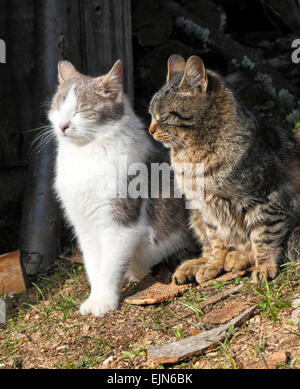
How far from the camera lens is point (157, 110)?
301 cm

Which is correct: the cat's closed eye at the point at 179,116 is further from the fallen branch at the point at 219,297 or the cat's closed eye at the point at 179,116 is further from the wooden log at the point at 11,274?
the wooden log at the point at 11,274

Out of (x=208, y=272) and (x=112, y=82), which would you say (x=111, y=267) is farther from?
(x=112, y=82)

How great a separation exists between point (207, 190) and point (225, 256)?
21.2 inches

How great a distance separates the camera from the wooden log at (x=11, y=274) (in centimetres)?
360

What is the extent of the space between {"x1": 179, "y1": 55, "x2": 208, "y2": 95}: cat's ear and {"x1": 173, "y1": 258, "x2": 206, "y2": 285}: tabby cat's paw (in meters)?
1.16

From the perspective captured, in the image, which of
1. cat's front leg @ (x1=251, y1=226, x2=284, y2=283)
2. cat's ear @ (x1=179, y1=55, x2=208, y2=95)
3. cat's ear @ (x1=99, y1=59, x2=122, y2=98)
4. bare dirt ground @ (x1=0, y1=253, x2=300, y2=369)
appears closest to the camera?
bare dirt ground @ (x1=0, y1=253, x2=300, y2=369)

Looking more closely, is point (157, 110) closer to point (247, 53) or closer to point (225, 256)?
point (225, 256)

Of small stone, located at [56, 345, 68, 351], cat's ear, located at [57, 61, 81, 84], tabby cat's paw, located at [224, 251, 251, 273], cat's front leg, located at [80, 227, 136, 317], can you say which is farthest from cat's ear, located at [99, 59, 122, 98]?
small stone, located at [56, 345, 68, 351]

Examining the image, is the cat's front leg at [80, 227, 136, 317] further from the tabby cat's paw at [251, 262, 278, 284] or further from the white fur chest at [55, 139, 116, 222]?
the tabby cat's paw at [251, 262, 278, 284]

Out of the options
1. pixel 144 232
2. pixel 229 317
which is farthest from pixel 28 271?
pixel 229 317

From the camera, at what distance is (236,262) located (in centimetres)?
312

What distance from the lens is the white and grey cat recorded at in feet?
10.0

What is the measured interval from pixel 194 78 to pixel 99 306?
1530 mm

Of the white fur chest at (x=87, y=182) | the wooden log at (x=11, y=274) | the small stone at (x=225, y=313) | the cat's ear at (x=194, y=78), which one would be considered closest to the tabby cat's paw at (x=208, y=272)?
the small stone at (x=225, y=313)
